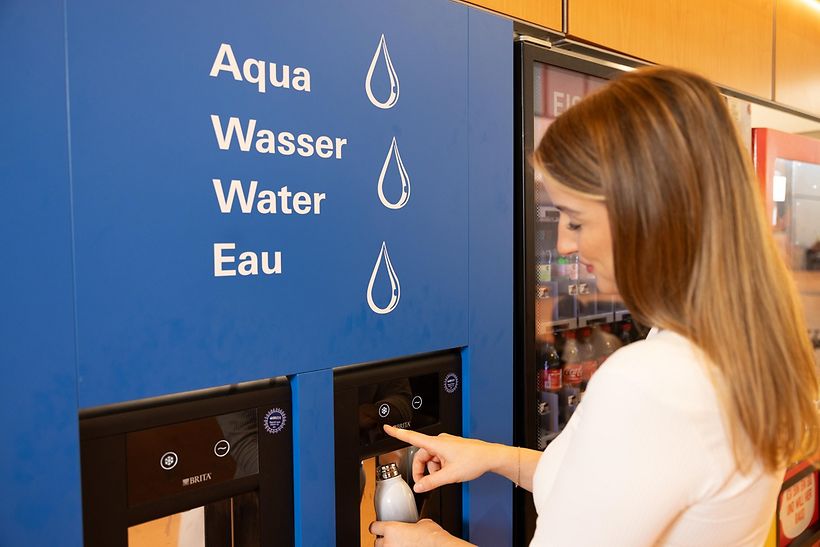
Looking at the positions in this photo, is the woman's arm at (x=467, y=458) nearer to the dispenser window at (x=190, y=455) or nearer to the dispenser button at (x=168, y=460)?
the dispenser window at (x=190, y=455)

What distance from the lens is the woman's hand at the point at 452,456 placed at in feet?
4.16

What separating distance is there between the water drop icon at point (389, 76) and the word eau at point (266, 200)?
0.22 meters


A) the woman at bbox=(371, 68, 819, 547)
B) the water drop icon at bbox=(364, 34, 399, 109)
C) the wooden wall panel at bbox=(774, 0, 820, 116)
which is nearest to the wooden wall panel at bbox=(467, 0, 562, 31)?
the water drop icon at bbox=(364, 34, 399, 109)

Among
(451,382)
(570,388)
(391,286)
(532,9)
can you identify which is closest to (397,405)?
(451,382)

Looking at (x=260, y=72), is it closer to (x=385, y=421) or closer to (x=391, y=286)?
(x=391, y=286)

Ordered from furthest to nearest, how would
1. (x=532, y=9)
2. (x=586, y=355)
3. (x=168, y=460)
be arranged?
(x=586, y=355) < (x=532, y=9) < (x=168, y=460)

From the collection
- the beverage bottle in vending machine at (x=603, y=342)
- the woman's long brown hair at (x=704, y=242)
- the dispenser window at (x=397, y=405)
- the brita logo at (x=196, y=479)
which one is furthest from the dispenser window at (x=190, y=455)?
the beverage bottle in vending machine at (x=603, y=342)

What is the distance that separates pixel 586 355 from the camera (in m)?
2.07

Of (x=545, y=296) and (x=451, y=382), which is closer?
(x=451, y=382)

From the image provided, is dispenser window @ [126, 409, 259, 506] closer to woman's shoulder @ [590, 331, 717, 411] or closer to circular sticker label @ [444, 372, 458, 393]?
circular sticker label @ [444, 372, 458, 393]

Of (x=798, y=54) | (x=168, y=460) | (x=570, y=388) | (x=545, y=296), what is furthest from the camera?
(x=798, y=54)

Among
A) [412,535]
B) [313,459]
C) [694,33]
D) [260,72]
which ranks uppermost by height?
[694,33]

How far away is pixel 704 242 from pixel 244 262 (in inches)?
27.0

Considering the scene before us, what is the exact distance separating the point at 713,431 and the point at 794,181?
7.82 ft
